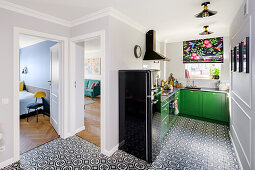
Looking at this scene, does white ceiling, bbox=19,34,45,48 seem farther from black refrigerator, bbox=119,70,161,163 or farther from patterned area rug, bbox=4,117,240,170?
black refrigerator, bbox=119,70,161,163

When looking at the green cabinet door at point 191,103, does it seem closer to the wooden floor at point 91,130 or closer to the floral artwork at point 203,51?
the floral artwork at point 203,51

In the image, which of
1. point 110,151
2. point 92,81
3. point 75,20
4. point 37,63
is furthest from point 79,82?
point 92,81

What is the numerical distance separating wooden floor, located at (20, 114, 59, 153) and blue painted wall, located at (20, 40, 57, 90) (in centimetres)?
110

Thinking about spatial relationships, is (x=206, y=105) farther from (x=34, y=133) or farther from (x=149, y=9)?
(x=34, y=133)

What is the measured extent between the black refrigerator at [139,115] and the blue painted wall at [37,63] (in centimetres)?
289

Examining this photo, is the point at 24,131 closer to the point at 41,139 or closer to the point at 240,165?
the point at 41,139

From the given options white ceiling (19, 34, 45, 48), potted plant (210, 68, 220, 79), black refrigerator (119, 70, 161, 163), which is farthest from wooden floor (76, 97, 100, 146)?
potted plant (210, 68, 220, 79)

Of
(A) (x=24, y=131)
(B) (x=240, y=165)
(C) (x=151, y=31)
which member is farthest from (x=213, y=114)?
(A) (x=24, y=131)

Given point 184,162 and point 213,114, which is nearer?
point 184,162

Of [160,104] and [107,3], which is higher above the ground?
[107,3]

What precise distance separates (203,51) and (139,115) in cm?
335

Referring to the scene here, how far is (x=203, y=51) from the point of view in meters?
4.27

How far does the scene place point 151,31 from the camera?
135 inches

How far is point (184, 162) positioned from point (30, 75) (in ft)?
18.9
